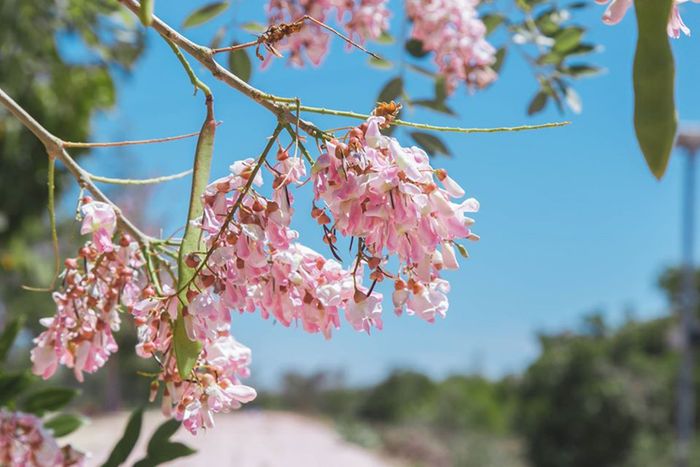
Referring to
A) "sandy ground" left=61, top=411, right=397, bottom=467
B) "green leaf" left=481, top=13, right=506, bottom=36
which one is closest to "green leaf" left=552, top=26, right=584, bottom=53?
"green leaf" left=481, top=13, right=506, bottom=36

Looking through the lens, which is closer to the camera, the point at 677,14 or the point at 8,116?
the point at 677,14

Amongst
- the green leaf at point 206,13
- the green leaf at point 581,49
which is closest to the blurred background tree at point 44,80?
the green leaf at point 206,13

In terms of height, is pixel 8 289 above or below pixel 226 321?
above

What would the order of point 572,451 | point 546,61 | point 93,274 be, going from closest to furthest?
1. point 93,274
2. point 546,61
3. point 572,451

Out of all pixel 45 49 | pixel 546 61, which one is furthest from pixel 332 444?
pixel 546 61

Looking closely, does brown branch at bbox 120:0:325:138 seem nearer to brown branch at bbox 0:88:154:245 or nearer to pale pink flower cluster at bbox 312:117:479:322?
pale pink flower cluster at bbox 312:117:479:322

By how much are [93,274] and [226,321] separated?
17 cm

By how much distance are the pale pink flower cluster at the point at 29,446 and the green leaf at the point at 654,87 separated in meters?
0.67

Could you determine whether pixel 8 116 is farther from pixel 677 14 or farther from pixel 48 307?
pixel 48 307

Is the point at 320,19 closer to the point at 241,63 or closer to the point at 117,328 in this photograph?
the point at 241,63

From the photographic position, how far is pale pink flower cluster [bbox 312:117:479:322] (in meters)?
0.47

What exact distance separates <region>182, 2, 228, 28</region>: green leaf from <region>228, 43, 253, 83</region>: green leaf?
168 millimetres

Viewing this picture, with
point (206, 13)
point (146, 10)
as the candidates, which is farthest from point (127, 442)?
point (206, 13)

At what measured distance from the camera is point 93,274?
0.65 meters
